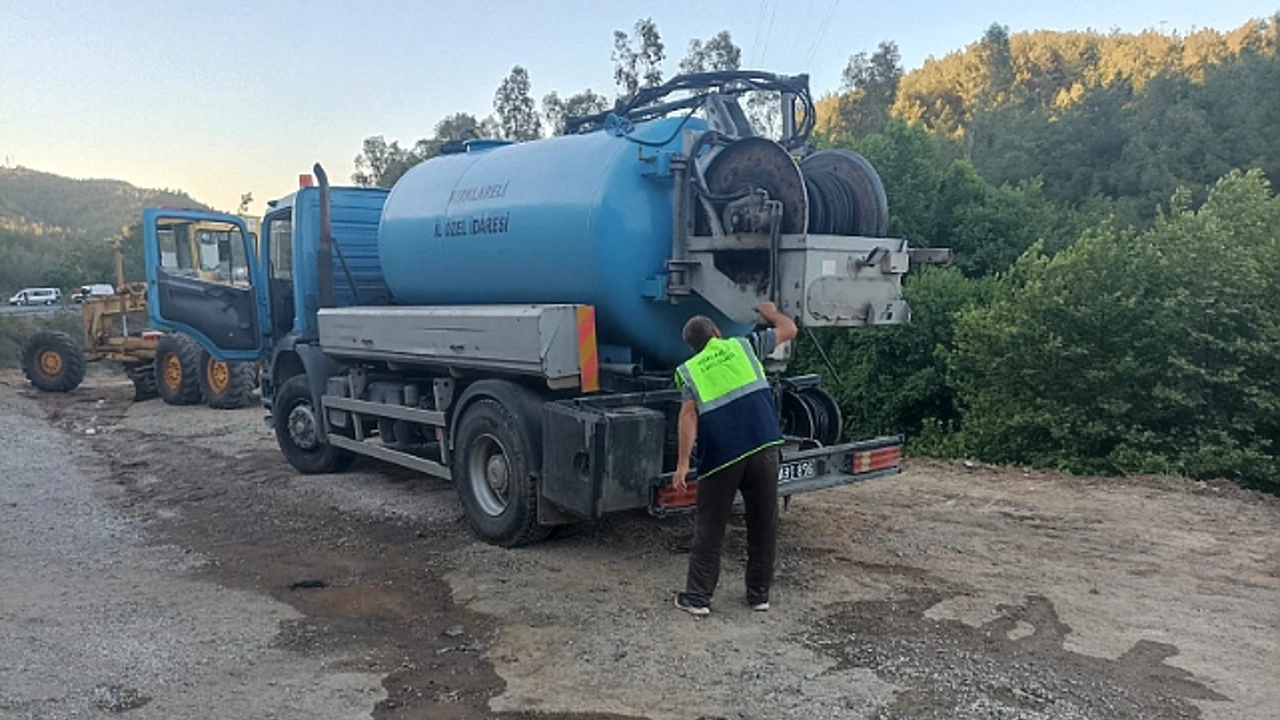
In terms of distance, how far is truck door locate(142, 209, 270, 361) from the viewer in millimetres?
10875

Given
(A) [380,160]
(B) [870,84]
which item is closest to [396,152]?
(A) [380,160]

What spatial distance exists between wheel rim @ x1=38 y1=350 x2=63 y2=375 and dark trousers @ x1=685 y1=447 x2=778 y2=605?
1847 centimetres

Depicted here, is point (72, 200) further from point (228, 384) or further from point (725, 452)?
point (725, 452)

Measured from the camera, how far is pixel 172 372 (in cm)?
1745

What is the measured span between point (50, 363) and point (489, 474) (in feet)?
54.4

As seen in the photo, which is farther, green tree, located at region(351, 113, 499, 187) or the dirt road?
green tree, located at region(351, 113, 499, 187)

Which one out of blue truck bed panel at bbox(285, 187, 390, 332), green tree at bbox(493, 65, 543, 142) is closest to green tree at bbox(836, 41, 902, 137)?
green tree at bbox(493, 65, 543, 142)

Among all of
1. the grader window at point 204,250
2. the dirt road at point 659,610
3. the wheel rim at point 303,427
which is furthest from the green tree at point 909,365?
the grader window at point 204,250

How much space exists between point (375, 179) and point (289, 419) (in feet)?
136

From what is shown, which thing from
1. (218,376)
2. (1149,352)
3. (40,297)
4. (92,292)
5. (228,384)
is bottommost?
(228,384)

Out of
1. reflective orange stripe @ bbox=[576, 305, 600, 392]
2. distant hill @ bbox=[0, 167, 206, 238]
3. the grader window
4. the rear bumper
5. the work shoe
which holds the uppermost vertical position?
distant hill @ bbox=[0, 167, 206, 238]

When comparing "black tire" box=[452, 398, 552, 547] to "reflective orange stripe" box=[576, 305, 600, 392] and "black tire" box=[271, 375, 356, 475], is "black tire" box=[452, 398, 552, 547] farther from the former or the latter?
"black tire" box=[271, 375, 356, 475]

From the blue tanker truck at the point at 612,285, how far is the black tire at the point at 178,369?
10.1 m

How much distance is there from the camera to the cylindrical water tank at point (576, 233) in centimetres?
638
